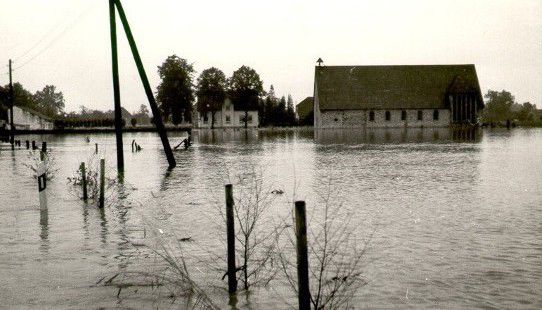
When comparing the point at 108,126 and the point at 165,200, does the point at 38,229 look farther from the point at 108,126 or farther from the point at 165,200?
the point at 108,126

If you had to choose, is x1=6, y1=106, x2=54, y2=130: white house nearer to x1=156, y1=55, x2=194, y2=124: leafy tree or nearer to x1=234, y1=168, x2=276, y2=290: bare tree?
x1=156, y1=55, x2=194, y2=124: leafy tree

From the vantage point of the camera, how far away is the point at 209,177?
19516 mm

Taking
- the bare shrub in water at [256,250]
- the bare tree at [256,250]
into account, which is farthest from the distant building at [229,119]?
the bare tree at [256,250]

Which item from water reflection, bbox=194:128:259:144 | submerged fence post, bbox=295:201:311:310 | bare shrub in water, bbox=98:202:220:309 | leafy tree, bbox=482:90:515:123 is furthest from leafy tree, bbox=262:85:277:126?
submerged fence post, bbox=295:201:311:310

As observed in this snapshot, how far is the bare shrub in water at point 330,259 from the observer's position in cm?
619

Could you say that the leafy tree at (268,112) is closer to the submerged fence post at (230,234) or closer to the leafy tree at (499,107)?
the leafy tree at (499,107)

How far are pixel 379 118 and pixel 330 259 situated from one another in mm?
78763

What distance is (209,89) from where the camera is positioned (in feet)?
326

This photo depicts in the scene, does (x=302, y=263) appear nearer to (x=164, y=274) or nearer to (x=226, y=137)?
(x=164, y=274)

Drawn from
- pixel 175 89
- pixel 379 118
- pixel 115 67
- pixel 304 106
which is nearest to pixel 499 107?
pixel 304 106

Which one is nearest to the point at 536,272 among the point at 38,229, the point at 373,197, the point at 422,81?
the point at 373,197

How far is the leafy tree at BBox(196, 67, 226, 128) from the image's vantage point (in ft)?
326

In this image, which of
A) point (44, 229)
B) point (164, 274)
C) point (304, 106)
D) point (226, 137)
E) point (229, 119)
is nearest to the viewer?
point (164, 274)

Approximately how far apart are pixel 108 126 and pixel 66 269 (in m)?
91.6
